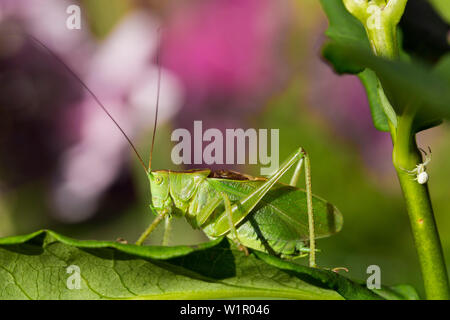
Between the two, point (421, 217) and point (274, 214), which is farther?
point (274, 214)

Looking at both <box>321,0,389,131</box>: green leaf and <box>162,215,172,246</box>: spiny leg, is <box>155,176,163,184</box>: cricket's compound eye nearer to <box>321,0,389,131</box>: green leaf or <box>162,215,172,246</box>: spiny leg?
<box>162,215,172,246</box>: spiny leg

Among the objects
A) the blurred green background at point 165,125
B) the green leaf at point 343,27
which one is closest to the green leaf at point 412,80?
the green leaf at point 343,27

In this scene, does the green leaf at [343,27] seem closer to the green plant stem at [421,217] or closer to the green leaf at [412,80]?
the green plant stem at [421,217]

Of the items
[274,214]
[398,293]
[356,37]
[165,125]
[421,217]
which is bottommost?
[398,293]

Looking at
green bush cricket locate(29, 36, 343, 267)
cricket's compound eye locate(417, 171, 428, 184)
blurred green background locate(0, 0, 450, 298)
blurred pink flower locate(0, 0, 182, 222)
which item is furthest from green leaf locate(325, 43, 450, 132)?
blurred pink flower locate(0, 0, 182, 222)

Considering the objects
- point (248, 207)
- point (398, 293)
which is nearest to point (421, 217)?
point (398, 293)

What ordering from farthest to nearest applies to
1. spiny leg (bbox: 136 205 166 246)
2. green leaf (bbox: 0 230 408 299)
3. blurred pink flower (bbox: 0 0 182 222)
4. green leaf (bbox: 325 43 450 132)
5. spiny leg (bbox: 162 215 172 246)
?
blurred pink flower (bbox: 0 0 182 222), spiny leg (bbox: 162 215 172 246), spiny leg (bbox: 136 205 166 246), green leaf (bbox: 0 230 408 299), green leaf (bbox: 325 43 450 132)

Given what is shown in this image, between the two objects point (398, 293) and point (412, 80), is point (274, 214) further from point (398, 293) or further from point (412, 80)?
point (412, 80)
